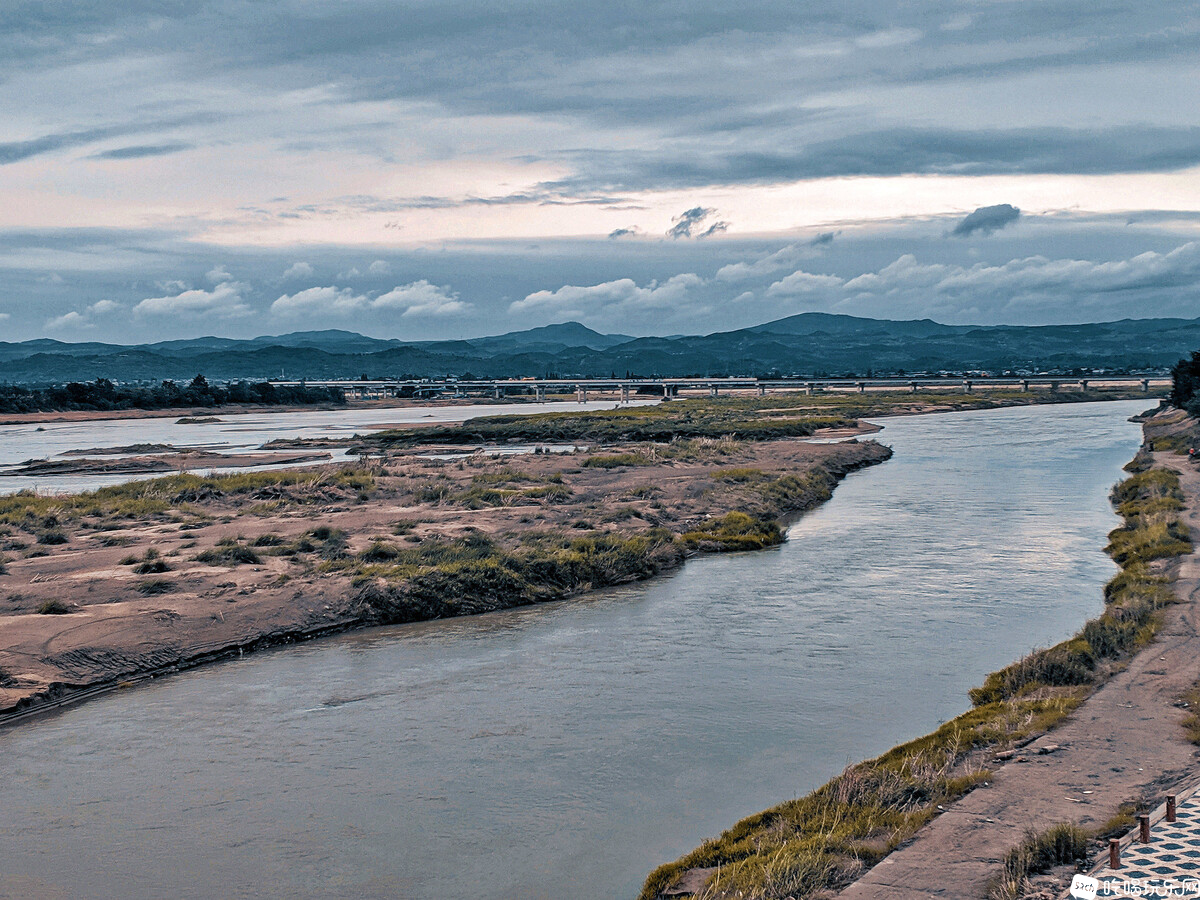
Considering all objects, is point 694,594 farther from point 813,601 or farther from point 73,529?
point 73,529

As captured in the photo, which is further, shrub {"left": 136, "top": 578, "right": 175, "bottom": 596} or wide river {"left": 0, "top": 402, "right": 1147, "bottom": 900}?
shrub {"left": 136, "top": 578, "right": 175, "bottom": 596}

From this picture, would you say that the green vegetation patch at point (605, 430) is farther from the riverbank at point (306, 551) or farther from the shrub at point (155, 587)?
the shrub at point (155, 587)

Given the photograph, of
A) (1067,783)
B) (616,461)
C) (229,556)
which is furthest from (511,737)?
(616,461)

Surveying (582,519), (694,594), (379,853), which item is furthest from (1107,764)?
(582,519)

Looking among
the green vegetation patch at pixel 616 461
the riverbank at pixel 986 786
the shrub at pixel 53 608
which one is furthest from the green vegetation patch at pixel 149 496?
the riverbank at pixel 986 786

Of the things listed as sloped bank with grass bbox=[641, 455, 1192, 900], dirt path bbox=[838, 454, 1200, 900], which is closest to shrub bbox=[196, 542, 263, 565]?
sloped bank with grass bbox=[641, 455, 1192, 900]

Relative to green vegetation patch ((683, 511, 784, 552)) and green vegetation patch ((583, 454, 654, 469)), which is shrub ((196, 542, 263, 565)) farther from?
green vegetation patch ((583, 454, 654, 469))
